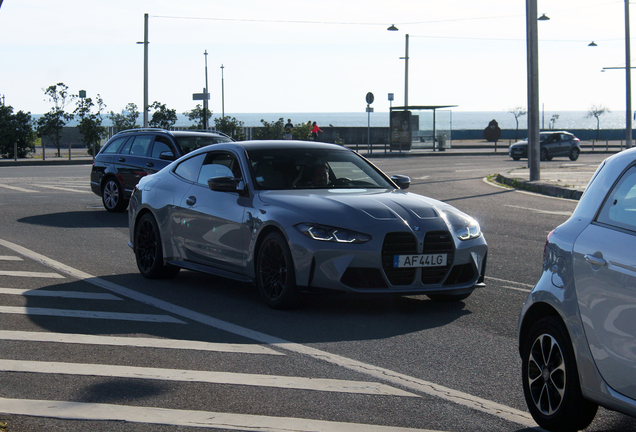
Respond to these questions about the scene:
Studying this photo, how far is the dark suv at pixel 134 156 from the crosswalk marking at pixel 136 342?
28.8 ft

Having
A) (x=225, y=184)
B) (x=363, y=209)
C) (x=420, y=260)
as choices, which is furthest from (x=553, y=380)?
(x=225, y=184)

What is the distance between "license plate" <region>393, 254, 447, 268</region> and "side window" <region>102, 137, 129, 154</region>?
35.1ft

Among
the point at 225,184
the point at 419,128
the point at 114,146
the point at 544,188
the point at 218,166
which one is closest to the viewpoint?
the point at 225,184

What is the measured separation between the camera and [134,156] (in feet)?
51.4

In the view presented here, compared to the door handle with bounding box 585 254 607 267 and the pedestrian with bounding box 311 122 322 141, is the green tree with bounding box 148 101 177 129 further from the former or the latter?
the door handle with bounding box 585 254 607 267

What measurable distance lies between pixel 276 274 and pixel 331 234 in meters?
0.68

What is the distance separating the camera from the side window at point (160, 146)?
15.1 meters

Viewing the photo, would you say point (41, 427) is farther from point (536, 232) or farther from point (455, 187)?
point (455, 187)

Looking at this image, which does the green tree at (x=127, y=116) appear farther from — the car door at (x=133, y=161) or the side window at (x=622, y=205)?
the side window at (x=622, y=205)

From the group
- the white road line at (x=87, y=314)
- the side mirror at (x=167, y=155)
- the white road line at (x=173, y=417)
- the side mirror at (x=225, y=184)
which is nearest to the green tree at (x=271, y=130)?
the side mirror at (x=167, y=155)

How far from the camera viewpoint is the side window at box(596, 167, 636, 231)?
3.81 meters

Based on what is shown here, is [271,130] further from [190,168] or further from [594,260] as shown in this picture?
[594,260]

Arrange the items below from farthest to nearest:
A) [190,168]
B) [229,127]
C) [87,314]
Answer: [229,127], [190,168], [87,314]

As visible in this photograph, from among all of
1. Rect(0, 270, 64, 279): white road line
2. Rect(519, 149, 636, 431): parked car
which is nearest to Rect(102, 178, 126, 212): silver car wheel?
Rect(0, 270, 64, 279): white road line
